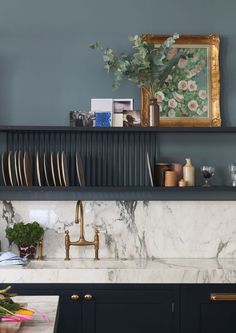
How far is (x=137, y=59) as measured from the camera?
3754 millimetres

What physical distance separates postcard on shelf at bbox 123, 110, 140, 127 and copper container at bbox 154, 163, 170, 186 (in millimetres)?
332

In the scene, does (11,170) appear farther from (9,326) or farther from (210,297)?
(9,326)

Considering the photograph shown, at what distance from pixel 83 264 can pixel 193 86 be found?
1.45m

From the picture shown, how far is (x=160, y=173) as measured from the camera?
3830mm

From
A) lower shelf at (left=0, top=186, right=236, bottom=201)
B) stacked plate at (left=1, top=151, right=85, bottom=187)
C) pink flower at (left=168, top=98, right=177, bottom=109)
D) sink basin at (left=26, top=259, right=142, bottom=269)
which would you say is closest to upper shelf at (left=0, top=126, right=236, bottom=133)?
stacked plate at (left=1, top=151, right=85, bottom=187)

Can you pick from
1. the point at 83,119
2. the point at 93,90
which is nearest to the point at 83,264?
the point at 83,119

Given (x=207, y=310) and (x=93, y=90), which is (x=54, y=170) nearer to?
(x=93, y=90)

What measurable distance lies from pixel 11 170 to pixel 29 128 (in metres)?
0.30

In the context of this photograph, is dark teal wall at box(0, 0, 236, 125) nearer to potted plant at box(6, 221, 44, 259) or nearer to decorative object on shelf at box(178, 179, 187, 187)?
decorative object on shelf at box(178, 179, 187, 187)

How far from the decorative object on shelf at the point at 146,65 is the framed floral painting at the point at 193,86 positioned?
0.13m

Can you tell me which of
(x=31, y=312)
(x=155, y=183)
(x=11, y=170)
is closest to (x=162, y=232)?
(x=155, y=183)

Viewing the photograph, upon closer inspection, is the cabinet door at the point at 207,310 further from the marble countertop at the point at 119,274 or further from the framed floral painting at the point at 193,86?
the framed floral painting at the point at 193,86

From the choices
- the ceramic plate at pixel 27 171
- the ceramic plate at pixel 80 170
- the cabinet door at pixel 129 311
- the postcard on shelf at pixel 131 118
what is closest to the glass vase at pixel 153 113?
the postcard on shelf at pixel 131 118

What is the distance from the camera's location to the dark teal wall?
3986 millimetres
